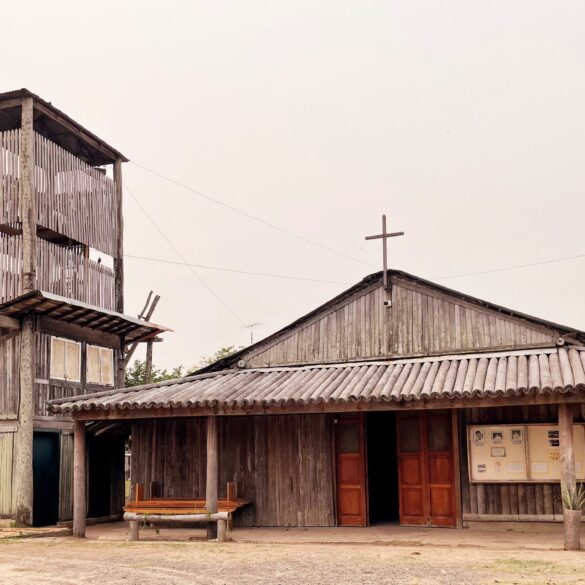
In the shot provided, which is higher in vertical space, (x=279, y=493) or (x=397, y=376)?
(x=397, y=376)

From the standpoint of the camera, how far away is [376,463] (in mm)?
20141

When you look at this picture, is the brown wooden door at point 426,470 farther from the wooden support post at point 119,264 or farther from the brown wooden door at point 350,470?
the wooden support post at point 119,264

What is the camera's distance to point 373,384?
1576 cm

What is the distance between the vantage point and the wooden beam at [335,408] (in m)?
14.0

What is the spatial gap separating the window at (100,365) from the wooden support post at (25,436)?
268 centimetres

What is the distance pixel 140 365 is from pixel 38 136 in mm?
20104

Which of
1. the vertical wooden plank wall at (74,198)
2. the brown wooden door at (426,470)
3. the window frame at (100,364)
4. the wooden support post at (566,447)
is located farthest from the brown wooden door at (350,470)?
the vertical wooden plank wall at (74,198)

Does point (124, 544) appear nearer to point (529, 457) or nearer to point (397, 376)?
point (397, 376)

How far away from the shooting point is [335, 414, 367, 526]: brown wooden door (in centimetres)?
1739

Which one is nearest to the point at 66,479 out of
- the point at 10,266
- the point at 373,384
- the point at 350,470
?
the point at 10,266

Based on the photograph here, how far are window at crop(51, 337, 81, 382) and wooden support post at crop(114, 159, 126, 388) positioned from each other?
1881 millimetres

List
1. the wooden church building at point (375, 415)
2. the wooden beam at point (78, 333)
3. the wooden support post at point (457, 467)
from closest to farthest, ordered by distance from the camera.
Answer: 1. the wooden church building at point (375, 415)
2. the wooden support post at point (457, 467)
3. the wooden beam at point (78, 333)

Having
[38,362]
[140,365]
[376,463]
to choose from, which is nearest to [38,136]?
[38,362]

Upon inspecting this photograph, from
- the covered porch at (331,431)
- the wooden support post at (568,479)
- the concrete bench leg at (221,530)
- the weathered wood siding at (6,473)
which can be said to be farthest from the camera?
the weathered wood siding at (6,473)
